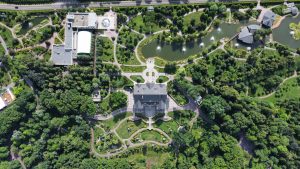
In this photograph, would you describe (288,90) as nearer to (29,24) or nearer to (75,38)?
(75,38)

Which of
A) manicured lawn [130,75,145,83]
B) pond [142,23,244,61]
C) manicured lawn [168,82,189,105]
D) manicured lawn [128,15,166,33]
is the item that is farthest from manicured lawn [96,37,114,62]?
manicured lawn [168,82,189,105]

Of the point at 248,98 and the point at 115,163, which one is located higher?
the point at 248,98

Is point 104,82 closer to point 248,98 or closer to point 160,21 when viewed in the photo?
point 160,21

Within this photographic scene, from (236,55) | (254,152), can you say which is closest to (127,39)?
(236,55)

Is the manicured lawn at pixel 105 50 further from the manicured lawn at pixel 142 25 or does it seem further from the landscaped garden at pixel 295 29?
the landscaped garden at pixel 295 29

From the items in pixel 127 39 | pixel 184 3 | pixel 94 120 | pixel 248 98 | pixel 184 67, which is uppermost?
pixel 184 3

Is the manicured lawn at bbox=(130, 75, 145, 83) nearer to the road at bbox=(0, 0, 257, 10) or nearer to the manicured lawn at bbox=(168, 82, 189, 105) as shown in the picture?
the manicured lawn at bbox=(168, 82, 189, 105)

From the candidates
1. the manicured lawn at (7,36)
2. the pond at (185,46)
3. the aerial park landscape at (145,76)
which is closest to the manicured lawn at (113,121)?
the aerial park landscape at (145,76)

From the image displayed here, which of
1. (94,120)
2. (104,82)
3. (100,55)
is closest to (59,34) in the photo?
(100,55)
